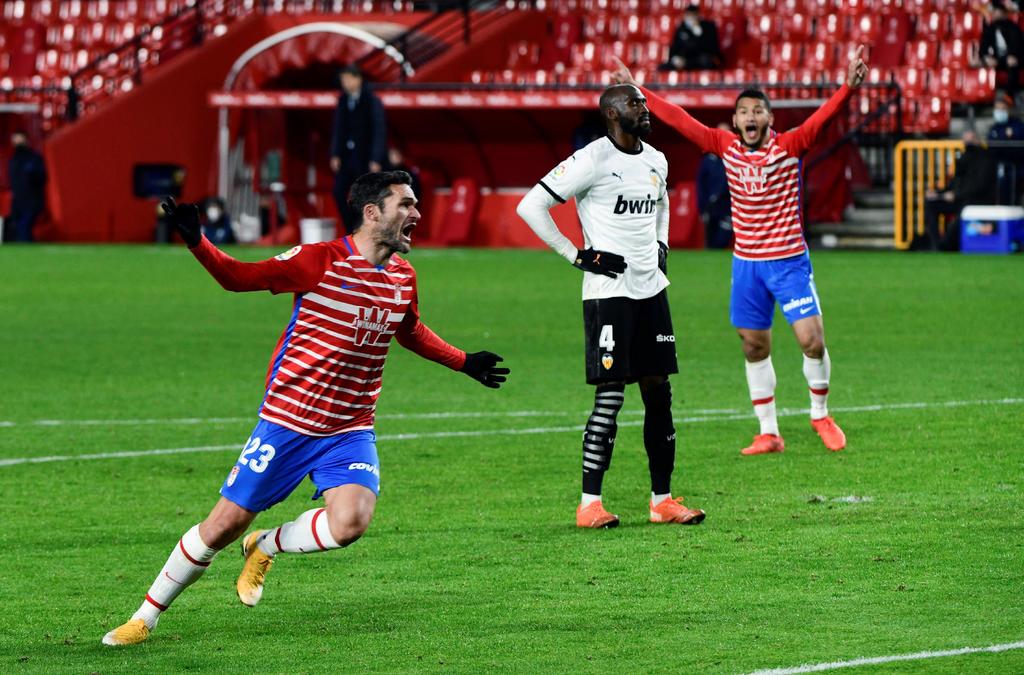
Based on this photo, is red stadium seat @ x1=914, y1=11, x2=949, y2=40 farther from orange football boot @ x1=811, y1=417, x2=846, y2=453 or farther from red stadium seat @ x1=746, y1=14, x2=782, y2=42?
orange football boot @ x1=811, y1=417, x2=846, y2=453

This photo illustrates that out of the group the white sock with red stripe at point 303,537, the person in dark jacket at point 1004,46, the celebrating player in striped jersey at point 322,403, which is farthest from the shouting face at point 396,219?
the person in dark jacket at point 1004,46

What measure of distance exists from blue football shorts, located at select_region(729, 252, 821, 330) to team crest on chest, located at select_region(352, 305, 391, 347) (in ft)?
14.3

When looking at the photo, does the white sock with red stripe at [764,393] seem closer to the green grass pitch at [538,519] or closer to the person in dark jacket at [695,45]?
the green grass pitch at [538,519]

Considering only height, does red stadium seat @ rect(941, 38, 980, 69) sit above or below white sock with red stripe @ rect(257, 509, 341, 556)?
above

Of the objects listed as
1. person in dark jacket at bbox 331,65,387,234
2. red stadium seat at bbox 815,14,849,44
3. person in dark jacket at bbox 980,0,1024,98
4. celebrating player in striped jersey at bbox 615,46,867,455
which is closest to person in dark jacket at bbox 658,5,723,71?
red stadium seat at bbox 815,14,849,44

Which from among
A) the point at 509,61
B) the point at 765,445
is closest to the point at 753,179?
the point at 765,445

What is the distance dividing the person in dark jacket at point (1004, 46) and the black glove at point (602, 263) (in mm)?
21242

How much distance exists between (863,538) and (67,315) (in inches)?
520

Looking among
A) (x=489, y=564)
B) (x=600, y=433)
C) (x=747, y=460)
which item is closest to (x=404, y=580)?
(x=489, y=564)

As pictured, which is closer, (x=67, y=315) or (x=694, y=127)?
(x=694, y=127)

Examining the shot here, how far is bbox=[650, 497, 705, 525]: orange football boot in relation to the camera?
855 centimetres

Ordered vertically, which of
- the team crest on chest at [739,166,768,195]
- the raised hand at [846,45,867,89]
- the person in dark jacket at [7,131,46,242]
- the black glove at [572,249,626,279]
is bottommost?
the person in dark jacket at [7,131,46,242]

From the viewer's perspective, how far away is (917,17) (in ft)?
104

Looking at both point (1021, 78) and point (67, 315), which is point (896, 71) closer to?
point (1021, 78)
